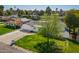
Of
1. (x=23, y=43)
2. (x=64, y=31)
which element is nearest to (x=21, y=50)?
(x=23, y=43)

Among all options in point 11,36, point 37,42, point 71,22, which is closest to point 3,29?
point 11,36

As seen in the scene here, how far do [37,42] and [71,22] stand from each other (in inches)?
11.3

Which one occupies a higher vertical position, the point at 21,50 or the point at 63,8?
the point at 63,8

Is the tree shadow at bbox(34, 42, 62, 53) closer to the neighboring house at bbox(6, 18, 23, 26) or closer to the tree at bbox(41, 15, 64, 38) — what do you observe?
the tree at bbox(41, 15, 64, 38)

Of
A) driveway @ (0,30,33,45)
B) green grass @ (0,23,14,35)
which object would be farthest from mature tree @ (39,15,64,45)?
green grass @ (0,23,14,35)

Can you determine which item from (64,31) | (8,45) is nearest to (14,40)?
(8,45)

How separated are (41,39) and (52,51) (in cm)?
12

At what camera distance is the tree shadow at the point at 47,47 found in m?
4.05

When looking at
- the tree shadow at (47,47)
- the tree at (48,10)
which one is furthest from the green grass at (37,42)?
the tree at (48,10)

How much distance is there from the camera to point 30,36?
4.05 meters

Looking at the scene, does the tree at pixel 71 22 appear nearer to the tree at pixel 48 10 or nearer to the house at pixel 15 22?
the tree at pixel 48 10

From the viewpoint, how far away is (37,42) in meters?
4.04

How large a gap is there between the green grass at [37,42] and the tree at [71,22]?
0.10 meters
